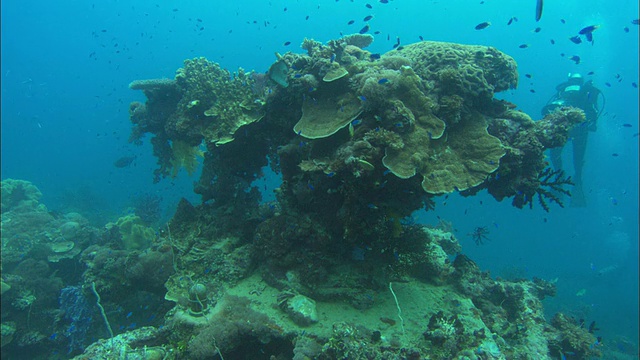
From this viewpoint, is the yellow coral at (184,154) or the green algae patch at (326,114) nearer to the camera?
the green algae patch at (326,114)

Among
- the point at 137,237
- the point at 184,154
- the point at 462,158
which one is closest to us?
the point at 462,158

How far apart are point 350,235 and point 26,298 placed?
9.57 metres

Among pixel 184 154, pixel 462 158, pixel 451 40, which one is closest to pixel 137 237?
pixel 184 154

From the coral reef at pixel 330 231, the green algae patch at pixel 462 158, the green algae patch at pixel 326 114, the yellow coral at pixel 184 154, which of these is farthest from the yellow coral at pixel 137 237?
the green algae patch at pixel 462 158

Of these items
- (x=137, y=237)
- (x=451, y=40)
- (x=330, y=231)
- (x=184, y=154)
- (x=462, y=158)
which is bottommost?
(x=137, y=237)

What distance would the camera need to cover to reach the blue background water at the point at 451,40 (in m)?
A: 38.8

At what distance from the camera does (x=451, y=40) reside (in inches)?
3334

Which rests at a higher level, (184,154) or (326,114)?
(326,114)

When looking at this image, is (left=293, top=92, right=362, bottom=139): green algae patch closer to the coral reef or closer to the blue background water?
the coral reef

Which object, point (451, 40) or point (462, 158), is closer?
point (462, 158)

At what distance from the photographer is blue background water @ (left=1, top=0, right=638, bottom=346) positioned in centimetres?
3885

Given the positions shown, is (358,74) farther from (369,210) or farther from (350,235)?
(350,235)

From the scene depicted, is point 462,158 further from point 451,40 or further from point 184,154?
point 451,40

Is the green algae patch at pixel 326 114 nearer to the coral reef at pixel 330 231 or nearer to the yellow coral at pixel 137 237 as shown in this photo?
the coral reef at pixel 330 231
